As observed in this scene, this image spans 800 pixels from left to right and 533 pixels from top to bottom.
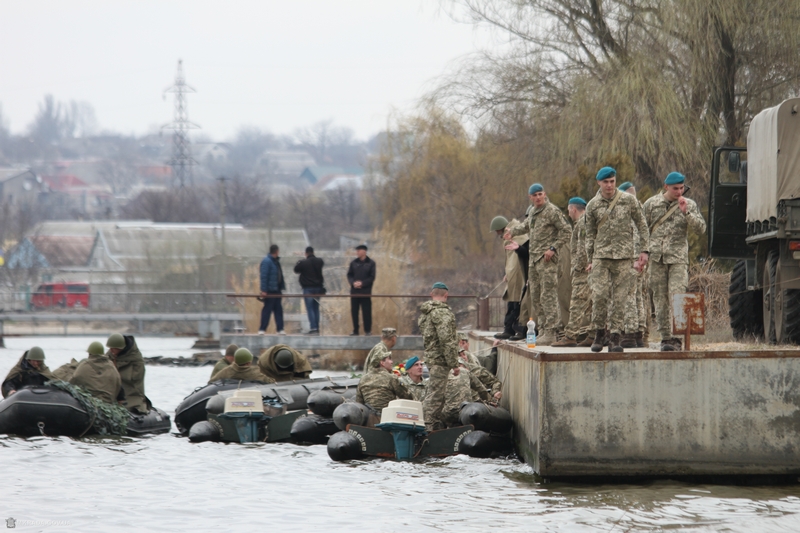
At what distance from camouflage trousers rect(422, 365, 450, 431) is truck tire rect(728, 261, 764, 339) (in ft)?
13.7

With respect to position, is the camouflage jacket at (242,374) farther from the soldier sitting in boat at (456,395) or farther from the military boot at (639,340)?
the military boot at (639,340)

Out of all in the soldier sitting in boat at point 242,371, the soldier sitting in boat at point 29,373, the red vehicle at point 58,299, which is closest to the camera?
the soldier sitting in boat at point 29,373

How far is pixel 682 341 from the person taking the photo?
13.4 m

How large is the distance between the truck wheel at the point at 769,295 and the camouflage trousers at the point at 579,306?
218cm

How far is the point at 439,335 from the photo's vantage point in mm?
14273

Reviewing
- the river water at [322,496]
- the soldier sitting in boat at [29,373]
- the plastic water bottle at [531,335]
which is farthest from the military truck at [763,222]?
the soldier sitting in boat at [29,373]

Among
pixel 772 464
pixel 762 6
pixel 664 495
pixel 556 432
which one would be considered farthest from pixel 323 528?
pixel 762 6

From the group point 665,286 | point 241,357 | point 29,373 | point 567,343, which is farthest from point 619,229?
point 29,373

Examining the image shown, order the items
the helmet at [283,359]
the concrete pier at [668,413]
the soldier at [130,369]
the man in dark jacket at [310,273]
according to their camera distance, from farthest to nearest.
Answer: the man in dark jacket at [310,273]
the helmet at [283,359]
the soldier at [130,369]
the concrete pier at [668,413]

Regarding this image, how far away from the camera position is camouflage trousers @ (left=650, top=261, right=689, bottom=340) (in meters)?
13.0

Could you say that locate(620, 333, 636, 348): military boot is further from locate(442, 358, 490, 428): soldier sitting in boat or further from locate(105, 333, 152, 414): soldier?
locate(105, 333, 152, 414): soldier

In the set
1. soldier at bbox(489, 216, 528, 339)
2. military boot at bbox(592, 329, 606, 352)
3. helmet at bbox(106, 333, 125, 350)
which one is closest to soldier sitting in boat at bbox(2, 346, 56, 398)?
helmet at bbox(106, 333, 125, 350)

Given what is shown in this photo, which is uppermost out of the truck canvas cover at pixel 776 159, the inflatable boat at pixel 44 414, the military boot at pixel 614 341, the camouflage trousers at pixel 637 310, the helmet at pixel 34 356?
the truck canvas cover at pixel 776 159

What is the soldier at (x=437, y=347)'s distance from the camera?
46.9 feet
